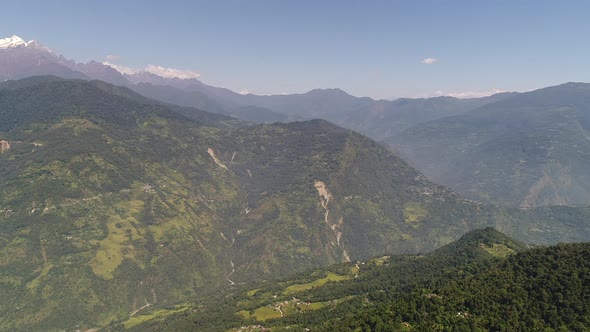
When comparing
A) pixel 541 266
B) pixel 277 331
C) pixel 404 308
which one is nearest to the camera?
pixel 404 308

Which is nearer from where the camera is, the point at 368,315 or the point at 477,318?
the point at 477,318

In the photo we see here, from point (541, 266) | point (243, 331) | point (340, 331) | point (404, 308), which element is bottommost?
point (243, 331)

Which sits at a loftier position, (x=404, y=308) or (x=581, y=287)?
(x=581, y=287)

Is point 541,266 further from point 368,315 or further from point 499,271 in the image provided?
point 368,315

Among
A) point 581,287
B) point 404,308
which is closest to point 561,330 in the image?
point 581,287

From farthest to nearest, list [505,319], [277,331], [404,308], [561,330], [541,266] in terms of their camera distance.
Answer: [277,331]
[541,266]
[404,308]
[505,319]
[561,330]

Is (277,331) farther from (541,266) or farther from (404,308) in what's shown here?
(541,266)

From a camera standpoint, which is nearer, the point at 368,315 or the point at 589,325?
the point at 589,325

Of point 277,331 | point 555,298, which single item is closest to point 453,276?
point 555,298

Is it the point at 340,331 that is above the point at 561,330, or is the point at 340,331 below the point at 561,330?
below
